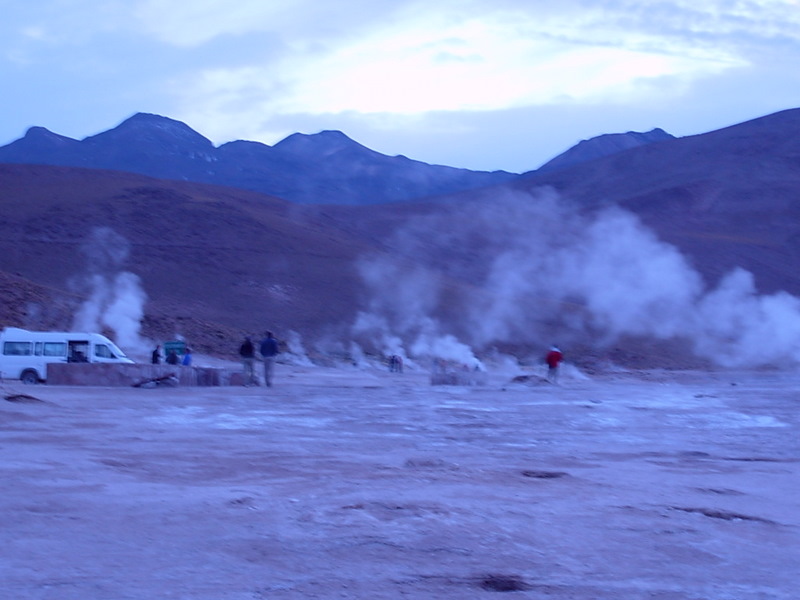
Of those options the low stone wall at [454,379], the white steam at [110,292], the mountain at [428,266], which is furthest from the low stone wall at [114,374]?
the white steam at [110,292]

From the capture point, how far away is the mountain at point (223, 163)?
17212 cm

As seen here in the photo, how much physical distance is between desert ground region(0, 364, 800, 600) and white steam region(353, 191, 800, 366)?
3613cm

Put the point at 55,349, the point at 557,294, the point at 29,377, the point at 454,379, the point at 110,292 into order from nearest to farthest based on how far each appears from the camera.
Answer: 1. the point at 29,377
2. the point at 55,349
3. the point at 454,379
4. the point at 110,292
5. the point at 557,294

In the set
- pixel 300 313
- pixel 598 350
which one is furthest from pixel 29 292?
pixel 598 350

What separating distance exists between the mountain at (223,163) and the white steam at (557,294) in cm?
7335

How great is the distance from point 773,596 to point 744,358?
5265cm

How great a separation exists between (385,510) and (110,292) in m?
48.3

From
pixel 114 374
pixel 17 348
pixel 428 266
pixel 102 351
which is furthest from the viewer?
pixel 428 266

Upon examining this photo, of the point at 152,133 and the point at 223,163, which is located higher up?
the point at 152,133

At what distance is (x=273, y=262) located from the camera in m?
66.6

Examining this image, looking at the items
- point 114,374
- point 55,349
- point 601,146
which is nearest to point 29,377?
point 55,349

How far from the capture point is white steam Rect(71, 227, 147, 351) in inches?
1697

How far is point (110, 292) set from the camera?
5419cm

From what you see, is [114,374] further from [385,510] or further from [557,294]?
[557,294]
